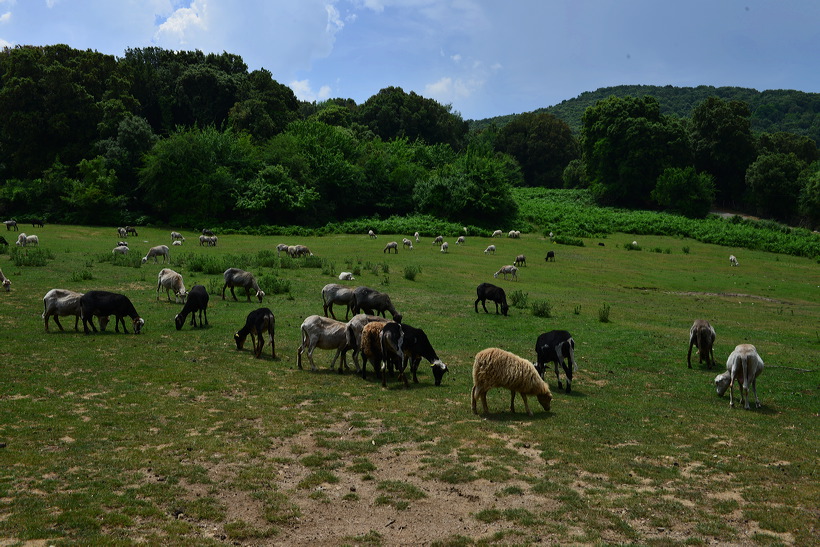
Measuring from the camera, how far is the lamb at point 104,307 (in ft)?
59.0

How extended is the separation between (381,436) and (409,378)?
4.58m

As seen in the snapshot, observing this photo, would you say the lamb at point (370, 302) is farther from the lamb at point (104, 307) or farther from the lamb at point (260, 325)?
the lamb at point (104, 307)

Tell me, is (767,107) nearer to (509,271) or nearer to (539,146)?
(539,146)

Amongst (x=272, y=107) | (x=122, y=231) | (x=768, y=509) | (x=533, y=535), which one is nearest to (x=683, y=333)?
(x=768, y=509)

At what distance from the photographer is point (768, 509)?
826 cm

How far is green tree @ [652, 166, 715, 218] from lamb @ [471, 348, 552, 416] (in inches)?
2758

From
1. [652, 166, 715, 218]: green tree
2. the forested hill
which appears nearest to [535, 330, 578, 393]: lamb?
[652, 166, 715, 218]: green tree

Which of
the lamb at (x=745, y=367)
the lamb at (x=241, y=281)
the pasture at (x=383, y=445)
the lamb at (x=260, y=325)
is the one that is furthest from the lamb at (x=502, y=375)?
the lamb at (x=241, y=281)

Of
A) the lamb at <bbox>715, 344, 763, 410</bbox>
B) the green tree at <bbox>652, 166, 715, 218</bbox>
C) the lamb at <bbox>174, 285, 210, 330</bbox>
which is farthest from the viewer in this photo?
the green tree at <bbox>652, 166, 715, 218</bbox>

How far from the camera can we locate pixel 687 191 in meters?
74.2

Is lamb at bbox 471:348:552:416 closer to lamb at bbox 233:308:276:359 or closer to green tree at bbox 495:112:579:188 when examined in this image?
lamb at bbox 233:308:276:359

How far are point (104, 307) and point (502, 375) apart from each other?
42.6 feet

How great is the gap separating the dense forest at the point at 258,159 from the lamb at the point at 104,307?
135 ft

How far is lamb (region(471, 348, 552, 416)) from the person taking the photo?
12039 mm
